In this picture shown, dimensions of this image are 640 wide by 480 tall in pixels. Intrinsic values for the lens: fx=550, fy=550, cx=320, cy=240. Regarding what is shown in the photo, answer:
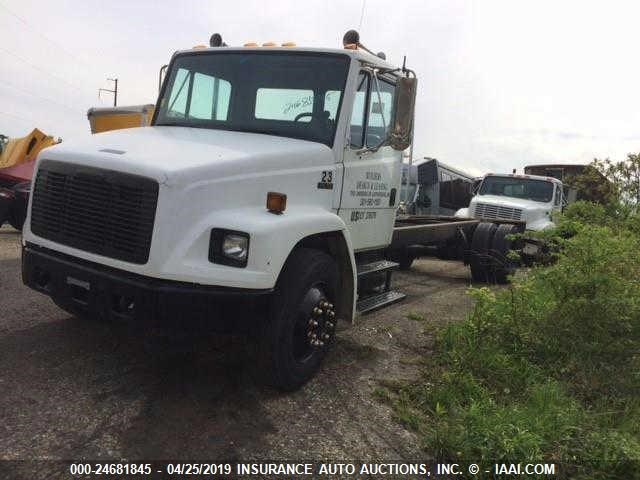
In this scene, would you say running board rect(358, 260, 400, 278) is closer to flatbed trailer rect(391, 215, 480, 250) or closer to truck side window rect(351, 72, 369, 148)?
flatbed trailer rect(391, 215, 480, 250)

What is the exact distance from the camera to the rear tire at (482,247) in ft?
28.5

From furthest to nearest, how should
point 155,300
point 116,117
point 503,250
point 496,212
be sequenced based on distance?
point 496,212 < point 116,117 < point 503,250 < point 155,300

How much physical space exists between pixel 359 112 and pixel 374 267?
4.76 feet

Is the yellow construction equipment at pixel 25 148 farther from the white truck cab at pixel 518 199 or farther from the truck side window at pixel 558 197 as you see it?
the truck side window at pixel 558 197

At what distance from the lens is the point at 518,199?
12.2 m

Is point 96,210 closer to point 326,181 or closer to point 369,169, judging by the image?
point 326,181

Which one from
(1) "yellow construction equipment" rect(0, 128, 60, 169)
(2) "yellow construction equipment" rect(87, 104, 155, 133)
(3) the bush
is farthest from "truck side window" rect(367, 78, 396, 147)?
(1) "yellow construction equipment" rect(0, 128, 60, 169)

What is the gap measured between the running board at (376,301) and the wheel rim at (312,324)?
721 millimetres

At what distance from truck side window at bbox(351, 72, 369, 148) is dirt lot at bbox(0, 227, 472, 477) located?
6.07ft

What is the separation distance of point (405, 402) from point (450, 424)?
0.47 meters

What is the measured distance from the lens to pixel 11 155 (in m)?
11.9

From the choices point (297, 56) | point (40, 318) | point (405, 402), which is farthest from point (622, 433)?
point (40, 318)

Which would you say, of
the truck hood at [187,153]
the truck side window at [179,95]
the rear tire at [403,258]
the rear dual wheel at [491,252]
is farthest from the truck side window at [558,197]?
the truck side window at [179,95]

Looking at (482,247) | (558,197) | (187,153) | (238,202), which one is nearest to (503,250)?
(482,247)
